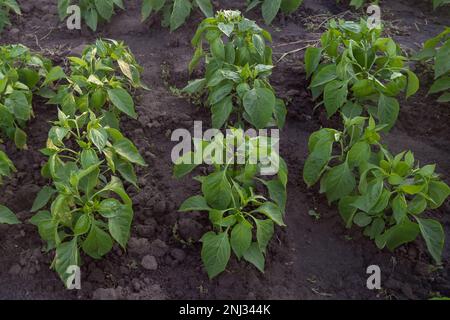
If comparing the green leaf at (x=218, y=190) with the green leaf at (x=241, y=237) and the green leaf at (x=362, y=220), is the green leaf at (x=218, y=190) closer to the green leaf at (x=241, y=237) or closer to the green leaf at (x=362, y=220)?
the green leaf at (x=241, y=237)

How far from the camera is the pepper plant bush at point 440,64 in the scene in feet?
13.1

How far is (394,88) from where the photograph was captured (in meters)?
3.73

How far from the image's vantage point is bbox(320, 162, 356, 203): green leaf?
133 inches

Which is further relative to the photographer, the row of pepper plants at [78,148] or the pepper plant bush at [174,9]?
the pepper plant bush at [174,9]

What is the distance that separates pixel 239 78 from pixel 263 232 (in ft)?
3.36

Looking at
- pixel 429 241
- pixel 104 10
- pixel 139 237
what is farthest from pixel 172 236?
pixel 104 10

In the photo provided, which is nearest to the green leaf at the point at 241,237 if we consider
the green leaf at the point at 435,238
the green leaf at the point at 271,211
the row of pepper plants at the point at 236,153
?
the row of pepper plants at the point at 236,153

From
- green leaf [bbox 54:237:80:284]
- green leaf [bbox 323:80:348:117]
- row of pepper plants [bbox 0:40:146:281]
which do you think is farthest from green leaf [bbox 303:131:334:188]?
green leaf [bbox 54:237:80:284]

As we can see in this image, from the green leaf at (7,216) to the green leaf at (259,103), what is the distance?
4.72 feet

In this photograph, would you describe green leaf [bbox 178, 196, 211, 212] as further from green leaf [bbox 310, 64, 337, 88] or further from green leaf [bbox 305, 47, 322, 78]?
green leaf [bbox 305, 47, 322, 78]

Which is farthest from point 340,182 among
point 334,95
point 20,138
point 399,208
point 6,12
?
point 6,12

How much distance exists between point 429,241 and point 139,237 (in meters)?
1.58

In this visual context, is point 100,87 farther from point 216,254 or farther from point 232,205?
point 216,254

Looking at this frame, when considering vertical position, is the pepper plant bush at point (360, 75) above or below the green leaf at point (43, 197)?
above
